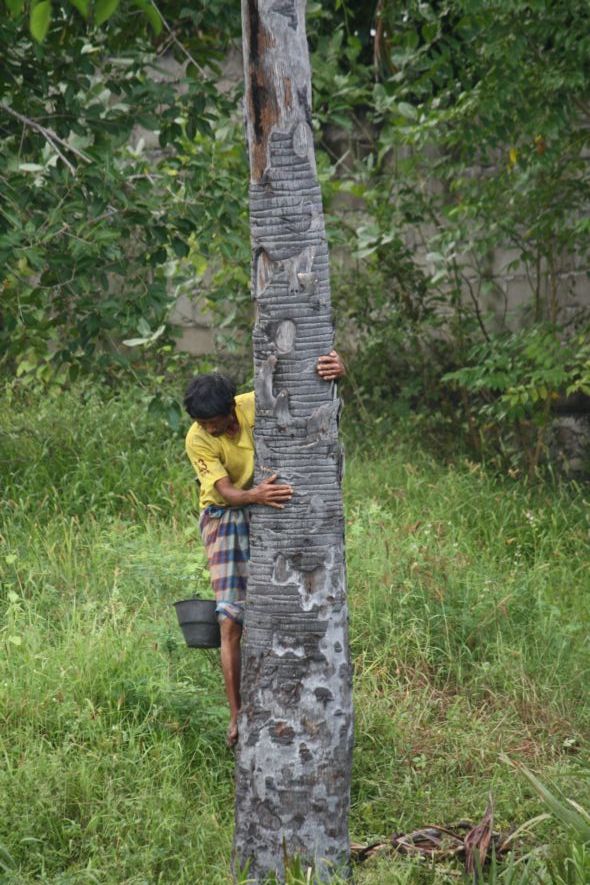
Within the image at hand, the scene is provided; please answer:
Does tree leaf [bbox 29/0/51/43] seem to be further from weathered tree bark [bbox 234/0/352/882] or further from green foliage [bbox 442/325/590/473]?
green foliage [bbox 442/325/590/473]

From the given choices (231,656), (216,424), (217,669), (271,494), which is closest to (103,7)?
(271,494)

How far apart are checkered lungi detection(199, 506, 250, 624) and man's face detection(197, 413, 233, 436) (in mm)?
303

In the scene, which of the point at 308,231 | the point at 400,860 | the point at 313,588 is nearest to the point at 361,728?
the point at 400,860

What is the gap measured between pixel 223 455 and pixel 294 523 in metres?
0.90

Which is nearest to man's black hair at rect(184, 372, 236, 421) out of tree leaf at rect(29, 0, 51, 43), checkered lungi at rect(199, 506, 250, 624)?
checkered lungi at rect(199, 506, 250, 624)

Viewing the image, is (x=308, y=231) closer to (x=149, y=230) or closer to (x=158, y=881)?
(x=158, y=881)

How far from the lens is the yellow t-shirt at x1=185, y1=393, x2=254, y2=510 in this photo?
14.8 ft

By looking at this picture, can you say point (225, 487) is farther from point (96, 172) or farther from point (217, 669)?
point (96, 172)

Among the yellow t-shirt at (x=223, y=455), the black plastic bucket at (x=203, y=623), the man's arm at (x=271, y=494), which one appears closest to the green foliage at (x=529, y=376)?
the yellow t-shirt at (x=223, y=455)

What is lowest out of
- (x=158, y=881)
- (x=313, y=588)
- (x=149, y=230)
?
(x=158, y=881)

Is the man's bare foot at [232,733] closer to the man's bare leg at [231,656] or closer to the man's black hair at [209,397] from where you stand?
the man's bare leg at [231,656]

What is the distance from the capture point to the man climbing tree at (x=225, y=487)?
14.5 ft

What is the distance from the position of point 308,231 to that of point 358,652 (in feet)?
8.20

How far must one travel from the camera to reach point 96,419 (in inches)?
347
